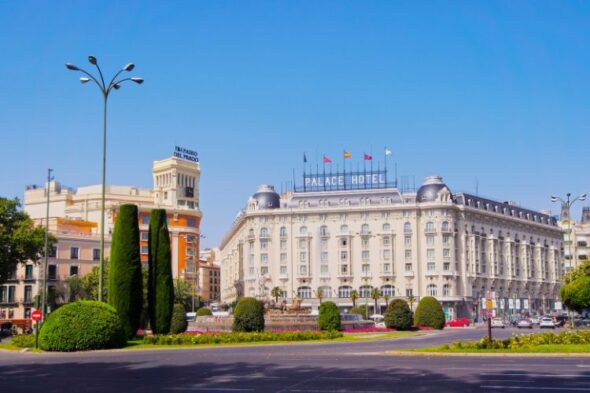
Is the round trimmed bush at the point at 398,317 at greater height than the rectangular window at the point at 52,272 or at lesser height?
lesser

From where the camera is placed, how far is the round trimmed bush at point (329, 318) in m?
50.0

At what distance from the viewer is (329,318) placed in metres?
50.0

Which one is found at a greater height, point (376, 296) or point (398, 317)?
point (376, 296)

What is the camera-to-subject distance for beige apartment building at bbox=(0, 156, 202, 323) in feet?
337

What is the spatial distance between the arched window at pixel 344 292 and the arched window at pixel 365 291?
1.91 m

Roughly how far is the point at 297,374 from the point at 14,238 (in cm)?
4961

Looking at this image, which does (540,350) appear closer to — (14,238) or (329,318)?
(329,318)

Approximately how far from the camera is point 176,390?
60.9ft

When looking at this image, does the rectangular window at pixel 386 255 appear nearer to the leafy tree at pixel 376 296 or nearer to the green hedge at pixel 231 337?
the leafy tree at pixel 376 296

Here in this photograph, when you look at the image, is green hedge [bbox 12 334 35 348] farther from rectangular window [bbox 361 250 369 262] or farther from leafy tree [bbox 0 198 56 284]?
rectangular window [bbox 361 250 369 262]

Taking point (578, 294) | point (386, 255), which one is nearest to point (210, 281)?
point (386, 255)

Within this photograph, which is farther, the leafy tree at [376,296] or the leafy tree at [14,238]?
the leafy tree at [376,296]

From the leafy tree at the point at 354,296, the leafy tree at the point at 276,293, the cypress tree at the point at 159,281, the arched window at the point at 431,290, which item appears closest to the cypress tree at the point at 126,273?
the cypress tree at the point at 159,281

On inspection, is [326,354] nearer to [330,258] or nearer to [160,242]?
[160,242]
